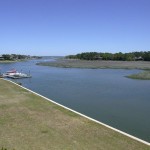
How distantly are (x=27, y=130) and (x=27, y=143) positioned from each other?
78.9 inches

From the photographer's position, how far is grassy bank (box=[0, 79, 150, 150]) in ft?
39.7

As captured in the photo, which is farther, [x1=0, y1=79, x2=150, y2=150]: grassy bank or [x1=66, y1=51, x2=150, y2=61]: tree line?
[x1=66, y1=51, x2=150, y2=61]: tree line

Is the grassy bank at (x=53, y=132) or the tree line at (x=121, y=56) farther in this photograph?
the tree line at (x=121, y=56)

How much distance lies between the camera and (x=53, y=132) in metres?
13.9

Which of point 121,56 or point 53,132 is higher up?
point 53,132

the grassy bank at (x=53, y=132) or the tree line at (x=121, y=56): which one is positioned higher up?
the grassy bank at (x=53, y=132)

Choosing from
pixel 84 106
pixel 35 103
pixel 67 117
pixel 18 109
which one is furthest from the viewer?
pixel 84 106

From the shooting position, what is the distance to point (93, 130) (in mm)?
14430

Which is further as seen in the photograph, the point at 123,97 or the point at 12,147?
the point at 123,97

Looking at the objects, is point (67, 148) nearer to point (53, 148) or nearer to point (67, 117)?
point (53, 148)

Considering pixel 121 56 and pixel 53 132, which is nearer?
pixel 53 132

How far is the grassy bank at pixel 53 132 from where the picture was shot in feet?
39.7

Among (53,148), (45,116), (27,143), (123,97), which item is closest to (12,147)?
(27,143)

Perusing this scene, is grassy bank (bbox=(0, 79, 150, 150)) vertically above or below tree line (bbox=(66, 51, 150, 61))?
above
